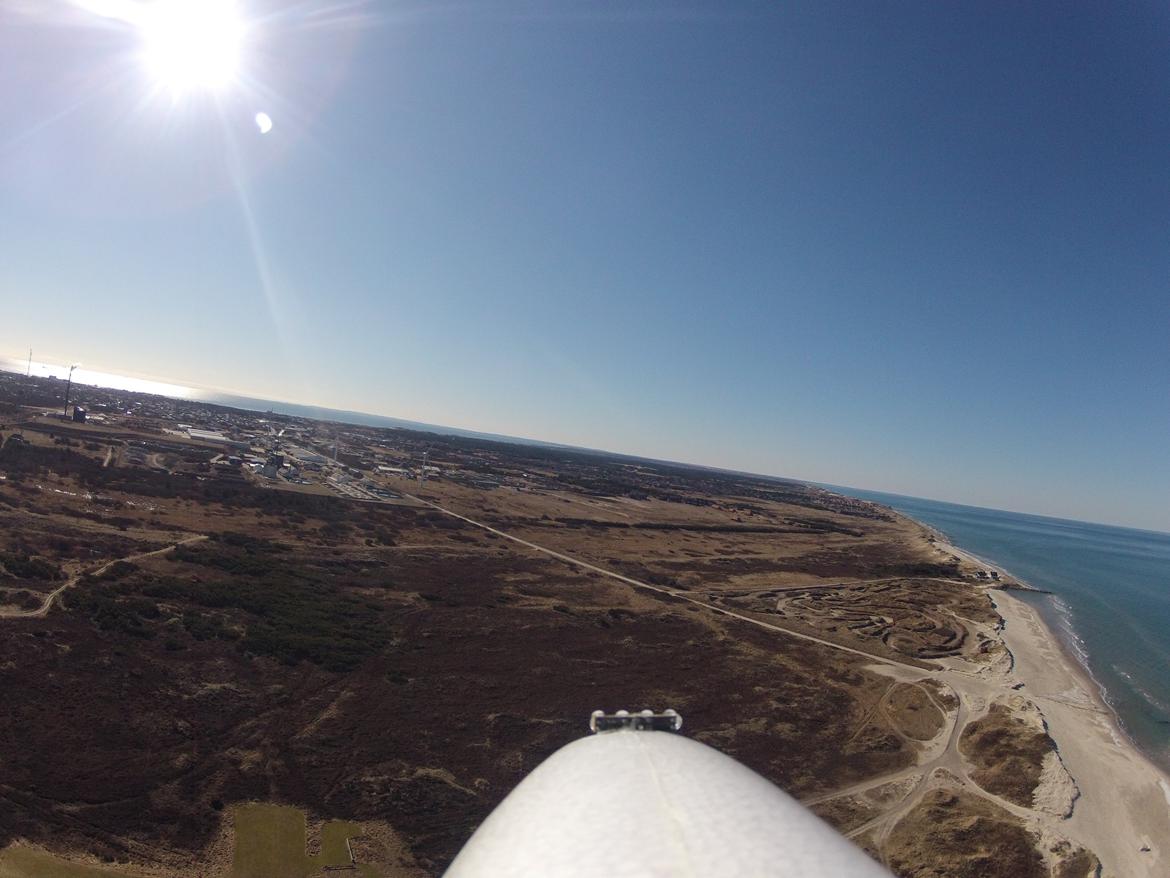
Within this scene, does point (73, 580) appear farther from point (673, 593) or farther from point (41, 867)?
point (673, 593)

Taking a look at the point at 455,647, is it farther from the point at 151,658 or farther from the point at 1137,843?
the point at 1137,843

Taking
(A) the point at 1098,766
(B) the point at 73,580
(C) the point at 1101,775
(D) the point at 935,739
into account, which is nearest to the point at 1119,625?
(A) the point at 1098,766

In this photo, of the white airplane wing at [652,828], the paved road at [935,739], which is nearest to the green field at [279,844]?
the white airplane wing at [652,828]

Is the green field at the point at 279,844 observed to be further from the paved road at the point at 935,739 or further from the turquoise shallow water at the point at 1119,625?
the turquoise shallow water at the point at 1119,625

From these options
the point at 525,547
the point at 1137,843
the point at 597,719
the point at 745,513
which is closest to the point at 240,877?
the point at 597,719

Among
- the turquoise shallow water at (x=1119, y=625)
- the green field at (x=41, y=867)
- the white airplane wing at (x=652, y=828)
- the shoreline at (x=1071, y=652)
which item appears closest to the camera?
the white airplane wing at (x=652, y=828)

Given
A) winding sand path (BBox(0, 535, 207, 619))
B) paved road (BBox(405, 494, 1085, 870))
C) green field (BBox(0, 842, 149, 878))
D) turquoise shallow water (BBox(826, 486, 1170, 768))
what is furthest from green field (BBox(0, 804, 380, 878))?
turquoise shallow water (BBox(826, 486, 1170, 768))
